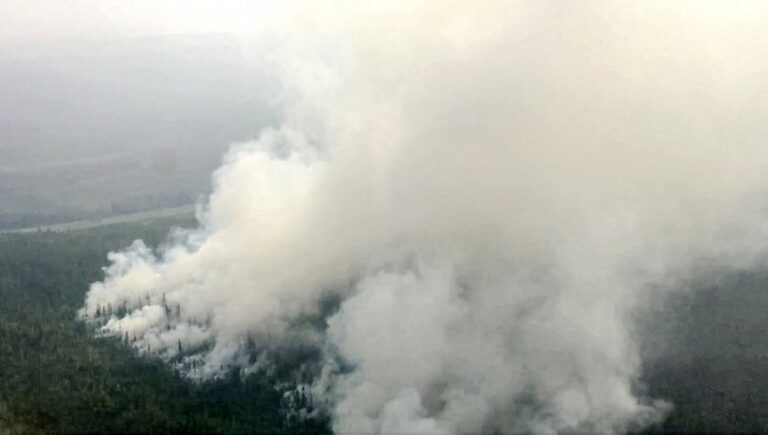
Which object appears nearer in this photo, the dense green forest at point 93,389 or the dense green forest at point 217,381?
the dense green forest at point 93,389

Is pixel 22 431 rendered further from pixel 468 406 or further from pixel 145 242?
pixel 145 242

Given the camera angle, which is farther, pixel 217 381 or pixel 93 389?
pixel 217 381

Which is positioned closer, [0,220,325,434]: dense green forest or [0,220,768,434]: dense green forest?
[0,220,325,434]: dense green forest

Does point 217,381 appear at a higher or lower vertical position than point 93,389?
higher
